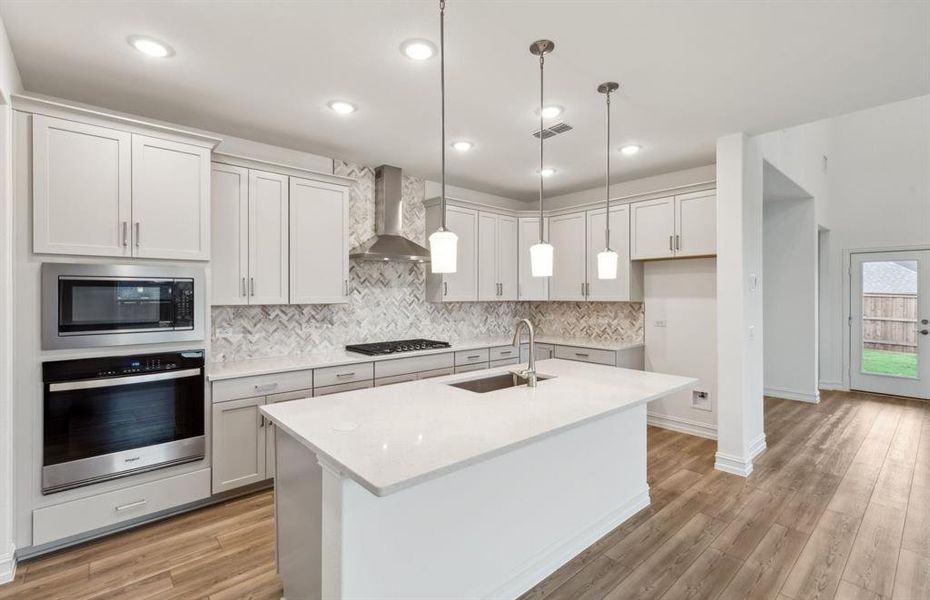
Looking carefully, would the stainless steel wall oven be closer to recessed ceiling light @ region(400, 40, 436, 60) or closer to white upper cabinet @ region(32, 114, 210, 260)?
white upper cabinet @ region(32, 114, 210, 260)

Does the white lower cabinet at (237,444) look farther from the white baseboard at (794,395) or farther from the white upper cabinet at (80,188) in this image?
the white baseboard at (794,395)

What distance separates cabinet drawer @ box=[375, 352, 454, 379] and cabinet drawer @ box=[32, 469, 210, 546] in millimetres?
1381

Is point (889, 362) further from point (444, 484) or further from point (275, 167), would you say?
point (275, 167)

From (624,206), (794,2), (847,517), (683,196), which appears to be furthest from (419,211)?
(847,517)

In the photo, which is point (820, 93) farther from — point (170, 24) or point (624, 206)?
point (170, 24)

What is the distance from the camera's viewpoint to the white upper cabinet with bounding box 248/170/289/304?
3.33 meters

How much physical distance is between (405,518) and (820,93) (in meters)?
3.33

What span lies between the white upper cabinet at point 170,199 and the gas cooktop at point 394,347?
4.72 ft

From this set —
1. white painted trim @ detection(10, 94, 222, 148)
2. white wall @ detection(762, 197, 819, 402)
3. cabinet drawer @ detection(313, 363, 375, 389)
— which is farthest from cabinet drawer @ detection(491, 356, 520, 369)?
white wall @ detection(762, 197, 819, 402)

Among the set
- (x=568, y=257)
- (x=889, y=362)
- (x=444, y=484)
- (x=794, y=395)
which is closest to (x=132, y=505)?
(x=444, y=484)

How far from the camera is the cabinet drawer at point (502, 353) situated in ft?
15.3

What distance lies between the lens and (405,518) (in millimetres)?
1743

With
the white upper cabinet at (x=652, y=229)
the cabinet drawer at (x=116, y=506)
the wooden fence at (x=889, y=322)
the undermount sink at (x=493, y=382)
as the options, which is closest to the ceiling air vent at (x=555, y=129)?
the white upper cabinet at (x=652, y=229)

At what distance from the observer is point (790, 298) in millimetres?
5887
